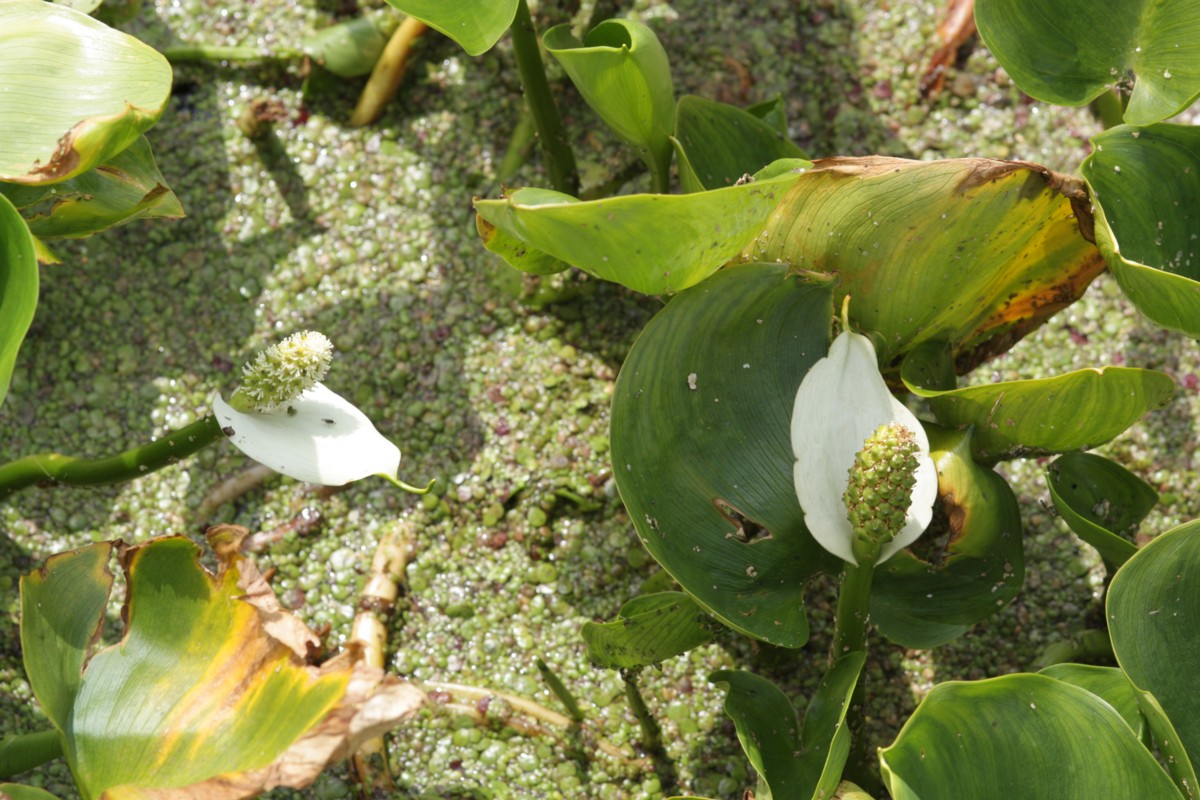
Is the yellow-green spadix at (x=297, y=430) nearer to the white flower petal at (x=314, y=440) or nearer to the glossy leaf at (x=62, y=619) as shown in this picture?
the white flower petal at (x=314, y=440)

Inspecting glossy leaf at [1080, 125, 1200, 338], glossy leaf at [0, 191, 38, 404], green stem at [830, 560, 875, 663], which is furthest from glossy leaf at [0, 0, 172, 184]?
glossy leaf at [1080, 125, 1200, 338]

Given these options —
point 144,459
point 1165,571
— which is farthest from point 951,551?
point 144,459

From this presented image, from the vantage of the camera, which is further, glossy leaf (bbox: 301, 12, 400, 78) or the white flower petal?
glossy leaf (bbox: 301, 12, 400, 78)

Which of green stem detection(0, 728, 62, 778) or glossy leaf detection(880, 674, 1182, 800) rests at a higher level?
glossy leaf detection(880, 674, 1182, 800)

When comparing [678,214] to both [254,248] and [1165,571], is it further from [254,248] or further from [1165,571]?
[254,248]

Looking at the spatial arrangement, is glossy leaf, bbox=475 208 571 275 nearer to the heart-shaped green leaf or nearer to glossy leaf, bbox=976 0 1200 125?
glossy leaf, bbox=976 0 1200 125

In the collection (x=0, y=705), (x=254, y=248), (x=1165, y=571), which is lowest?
(x=0, y=705)
